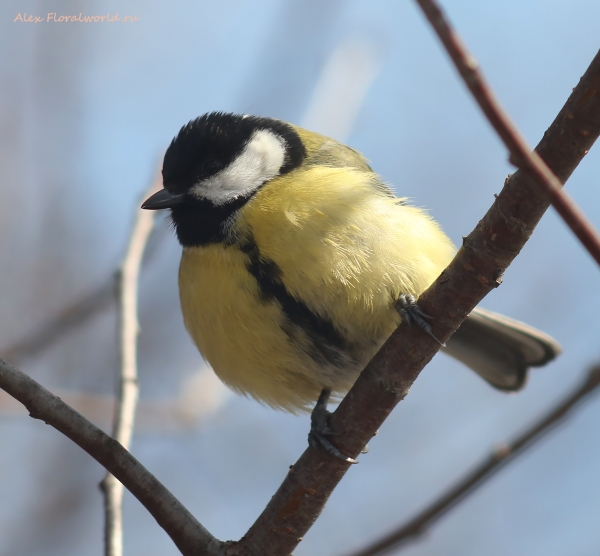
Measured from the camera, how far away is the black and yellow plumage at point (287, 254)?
2084 millimetres

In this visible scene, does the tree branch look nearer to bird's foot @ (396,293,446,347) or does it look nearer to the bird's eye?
bird's foot @ (396,293,446,347)

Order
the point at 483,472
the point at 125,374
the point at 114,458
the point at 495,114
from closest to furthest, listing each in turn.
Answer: the point at 495,114 < the point at 114,458 < the point at 483,472 < the point at 125,374

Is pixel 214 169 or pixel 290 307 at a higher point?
pixel 214 169

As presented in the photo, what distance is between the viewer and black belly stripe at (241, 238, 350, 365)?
2.11 meters

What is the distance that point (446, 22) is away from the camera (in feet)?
2.50

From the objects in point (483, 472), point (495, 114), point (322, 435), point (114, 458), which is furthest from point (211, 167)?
point (495, 114)

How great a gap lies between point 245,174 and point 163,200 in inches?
12.3

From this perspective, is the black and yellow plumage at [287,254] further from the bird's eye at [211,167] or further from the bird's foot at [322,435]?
the bird's foot at [322,435]

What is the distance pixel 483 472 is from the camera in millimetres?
1650

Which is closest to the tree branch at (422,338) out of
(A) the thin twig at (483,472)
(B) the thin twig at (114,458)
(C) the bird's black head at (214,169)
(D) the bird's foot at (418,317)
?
(D) the bird's foot at (418,317)

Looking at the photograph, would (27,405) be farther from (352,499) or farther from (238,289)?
(352,499)

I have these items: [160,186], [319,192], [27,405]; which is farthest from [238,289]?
[160,186]

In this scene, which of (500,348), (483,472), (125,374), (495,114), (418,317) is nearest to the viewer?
(495,114)

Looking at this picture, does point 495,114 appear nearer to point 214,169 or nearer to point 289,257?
point 289,257
